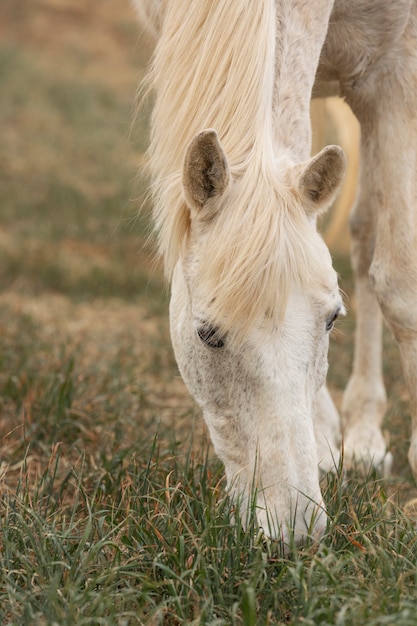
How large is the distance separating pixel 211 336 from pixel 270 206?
35cm

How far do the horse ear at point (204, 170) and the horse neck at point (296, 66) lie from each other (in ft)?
1.04

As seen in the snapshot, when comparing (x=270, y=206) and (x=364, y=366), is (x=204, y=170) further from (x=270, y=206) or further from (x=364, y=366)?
(x=364, y=366)

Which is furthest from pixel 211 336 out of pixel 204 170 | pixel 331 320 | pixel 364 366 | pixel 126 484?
pixel 364 366

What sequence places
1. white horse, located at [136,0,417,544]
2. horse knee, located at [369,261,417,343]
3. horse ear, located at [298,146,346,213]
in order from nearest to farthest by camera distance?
white horse, located at [136,0,417,544]
horse ear, located at [298,146,346,213]
horse knee, located at [369,261,417,343]

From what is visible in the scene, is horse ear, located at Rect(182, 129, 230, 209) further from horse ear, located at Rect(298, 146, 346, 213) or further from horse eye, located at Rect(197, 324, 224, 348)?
horse eye, located at Rect(197, 324, 224, 348)

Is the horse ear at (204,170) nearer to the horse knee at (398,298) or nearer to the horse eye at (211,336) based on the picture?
the horse eye at (211,336)

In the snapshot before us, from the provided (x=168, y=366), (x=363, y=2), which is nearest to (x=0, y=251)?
(x=168, y=366)

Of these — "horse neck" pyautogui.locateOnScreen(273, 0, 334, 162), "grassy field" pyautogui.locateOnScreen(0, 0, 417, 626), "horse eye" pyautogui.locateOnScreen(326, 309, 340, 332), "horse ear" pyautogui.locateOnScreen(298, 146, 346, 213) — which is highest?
"horse neck" pyautogui.locateOnScreen(273, 0, 334, 162)

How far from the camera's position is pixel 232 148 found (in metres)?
2.24

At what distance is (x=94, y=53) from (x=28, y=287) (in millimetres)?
12619

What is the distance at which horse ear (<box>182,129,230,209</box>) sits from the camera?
2055mm

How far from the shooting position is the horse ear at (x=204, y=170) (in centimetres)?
205

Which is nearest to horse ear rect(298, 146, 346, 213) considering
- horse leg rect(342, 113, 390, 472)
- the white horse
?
the white horse

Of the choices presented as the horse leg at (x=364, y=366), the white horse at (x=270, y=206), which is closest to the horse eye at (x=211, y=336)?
the white horse at (x=270, y=206)
